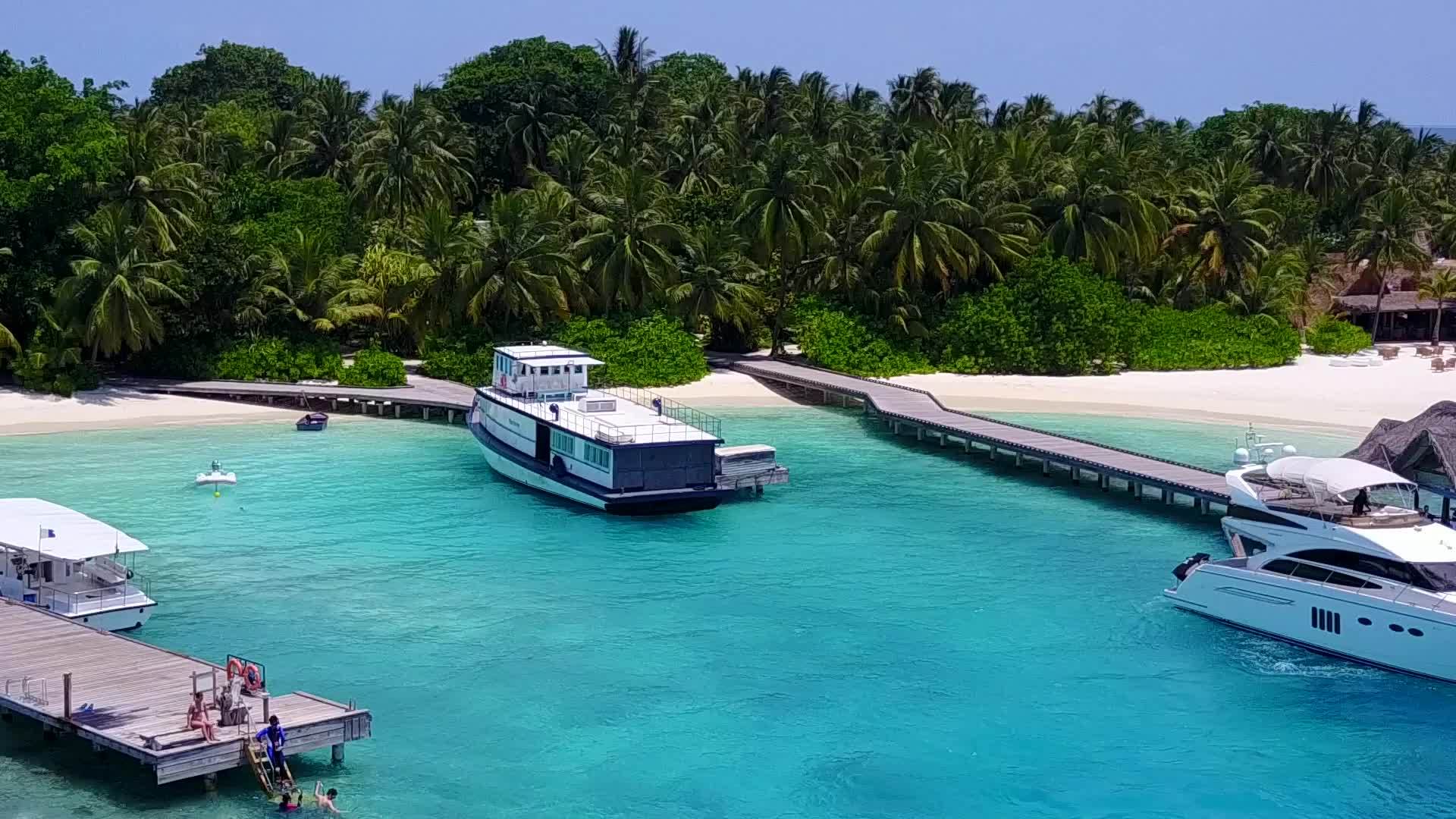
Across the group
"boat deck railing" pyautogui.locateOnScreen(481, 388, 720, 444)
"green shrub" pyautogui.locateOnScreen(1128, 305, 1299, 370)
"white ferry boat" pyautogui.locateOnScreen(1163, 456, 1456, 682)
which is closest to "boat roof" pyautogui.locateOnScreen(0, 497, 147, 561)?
"boat deck railing" pyautogui.locateOnScreen(481, 388, 720, 444)

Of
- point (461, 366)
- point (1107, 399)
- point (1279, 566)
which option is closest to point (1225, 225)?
point (1107, 399)

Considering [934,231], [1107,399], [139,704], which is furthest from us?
[934,231]

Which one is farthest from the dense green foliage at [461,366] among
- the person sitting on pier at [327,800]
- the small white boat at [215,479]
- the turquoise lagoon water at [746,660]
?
the person sitting on pier at [327,800]

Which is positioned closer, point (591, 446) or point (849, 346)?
point (591, 446)

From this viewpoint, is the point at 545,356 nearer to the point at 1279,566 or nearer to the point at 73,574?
the point at 73,574

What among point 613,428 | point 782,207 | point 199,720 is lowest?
point 199,720

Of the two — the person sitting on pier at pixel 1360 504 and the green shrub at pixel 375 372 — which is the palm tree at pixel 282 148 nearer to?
the green shrub at pixel 375 372

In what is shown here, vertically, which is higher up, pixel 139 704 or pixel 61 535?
pixel 61 535

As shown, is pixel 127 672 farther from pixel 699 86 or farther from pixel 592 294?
pixel 699 86
